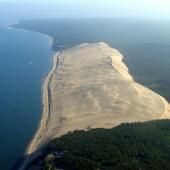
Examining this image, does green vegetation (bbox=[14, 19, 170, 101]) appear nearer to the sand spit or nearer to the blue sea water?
the sand spit

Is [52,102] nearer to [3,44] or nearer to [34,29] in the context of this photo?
[3,44]

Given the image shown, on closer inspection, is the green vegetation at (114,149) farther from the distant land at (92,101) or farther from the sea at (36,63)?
the sea at (36,63)

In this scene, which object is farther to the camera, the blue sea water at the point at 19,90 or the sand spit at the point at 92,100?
the sand spit at the point at 92,100

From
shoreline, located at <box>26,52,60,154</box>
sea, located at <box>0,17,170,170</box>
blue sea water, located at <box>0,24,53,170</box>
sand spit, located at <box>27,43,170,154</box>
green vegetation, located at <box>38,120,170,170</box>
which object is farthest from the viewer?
sand spit, located at <box>27,43,170,154</box>

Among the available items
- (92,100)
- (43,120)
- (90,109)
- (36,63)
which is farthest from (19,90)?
(36,63)

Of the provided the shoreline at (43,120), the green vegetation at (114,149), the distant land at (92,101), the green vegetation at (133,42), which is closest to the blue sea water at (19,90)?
the shoreline at (43,120)

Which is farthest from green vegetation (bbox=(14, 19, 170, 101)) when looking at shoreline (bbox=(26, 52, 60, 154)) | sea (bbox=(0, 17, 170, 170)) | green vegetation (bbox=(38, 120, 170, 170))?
green vegetation (bbox=(38, 120, 170, 170))
